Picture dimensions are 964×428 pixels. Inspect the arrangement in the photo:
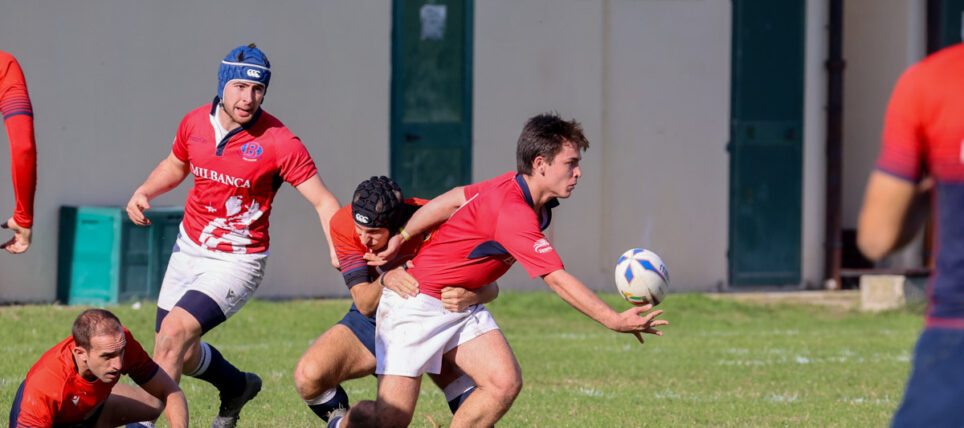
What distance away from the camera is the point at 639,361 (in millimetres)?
10336

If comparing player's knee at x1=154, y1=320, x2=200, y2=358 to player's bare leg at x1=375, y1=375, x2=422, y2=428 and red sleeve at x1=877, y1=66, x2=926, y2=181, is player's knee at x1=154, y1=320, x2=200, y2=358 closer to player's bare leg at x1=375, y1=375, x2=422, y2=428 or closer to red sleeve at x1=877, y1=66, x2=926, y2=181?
player's bare leg at x1=375, y1=375, x2=422, y2=428

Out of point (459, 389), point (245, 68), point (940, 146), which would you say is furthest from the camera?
point (245, 68)

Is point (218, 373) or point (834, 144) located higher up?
point (834, 144)

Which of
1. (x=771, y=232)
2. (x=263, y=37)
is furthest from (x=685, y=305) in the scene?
(x=263, y=37)

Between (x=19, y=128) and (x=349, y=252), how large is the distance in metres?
1.53

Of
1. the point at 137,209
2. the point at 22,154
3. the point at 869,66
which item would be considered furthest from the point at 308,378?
the point at 869,66

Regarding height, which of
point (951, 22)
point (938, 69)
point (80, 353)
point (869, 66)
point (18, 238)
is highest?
point (951, 22)

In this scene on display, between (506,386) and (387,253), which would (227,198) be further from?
(506,386)

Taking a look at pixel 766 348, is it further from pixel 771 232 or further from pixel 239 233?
pixel 239 233

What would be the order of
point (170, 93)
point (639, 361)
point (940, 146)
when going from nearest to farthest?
point (940, 146)
point (639, 361)
point (170, 93)

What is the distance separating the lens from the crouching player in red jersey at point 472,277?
560 cm

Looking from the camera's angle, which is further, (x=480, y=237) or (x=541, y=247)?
(x=480, y=237)

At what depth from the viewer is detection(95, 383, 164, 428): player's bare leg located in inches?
233

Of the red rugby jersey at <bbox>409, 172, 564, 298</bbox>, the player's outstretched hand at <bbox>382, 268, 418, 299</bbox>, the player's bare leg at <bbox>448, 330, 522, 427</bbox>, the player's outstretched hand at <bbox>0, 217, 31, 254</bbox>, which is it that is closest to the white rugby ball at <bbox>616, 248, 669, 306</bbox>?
the red rugby jersey at <bbox>409, 172, 564, 298</bbox>
